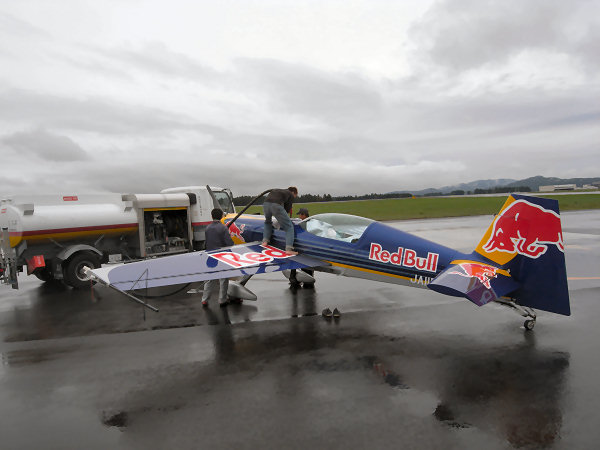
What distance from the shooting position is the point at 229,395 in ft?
14.7

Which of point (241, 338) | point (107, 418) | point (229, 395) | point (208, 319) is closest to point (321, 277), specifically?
point (208, 319)

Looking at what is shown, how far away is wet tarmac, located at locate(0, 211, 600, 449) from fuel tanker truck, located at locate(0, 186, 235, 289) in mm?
2158

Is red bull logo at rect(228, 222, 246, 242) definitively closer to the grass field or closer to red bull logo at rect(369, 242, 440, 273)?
red bull logo at rect(369, 242, 440, 273)

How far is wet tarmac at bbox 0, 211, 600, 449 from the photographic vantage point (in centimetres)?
371

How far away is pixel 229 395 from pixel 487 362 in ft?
11.3

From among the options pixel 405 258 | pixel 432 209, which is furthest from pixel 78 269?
pixel 432 209

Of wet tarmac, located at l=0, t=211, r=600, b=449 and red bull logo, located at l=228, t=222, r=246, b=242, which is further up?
red bull logo, located at l=228, t=222, r=246, b=242

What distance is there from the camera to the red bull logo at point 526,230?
543 centimetres

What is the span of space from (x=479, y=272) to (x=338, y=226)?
9.02 ft

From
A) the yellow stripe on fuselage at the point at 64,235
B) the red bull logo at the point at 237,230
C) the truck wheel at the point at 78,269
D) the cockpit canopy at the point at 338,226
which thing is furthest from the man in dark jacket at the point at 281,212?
the truck wheel at the point at 78,269

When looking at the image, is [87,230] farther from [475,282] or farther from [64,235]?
[475,282]

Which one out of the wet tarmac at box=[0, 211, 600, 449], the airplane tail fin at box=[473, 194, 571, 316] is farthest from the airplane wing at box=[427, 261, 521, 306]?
the wet tarmac at box=[0, 211, 600, 449]

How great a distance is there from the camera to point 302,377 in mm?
4887

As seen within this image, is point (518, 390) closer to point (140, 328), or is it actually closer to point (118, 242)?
point (140, 328)
